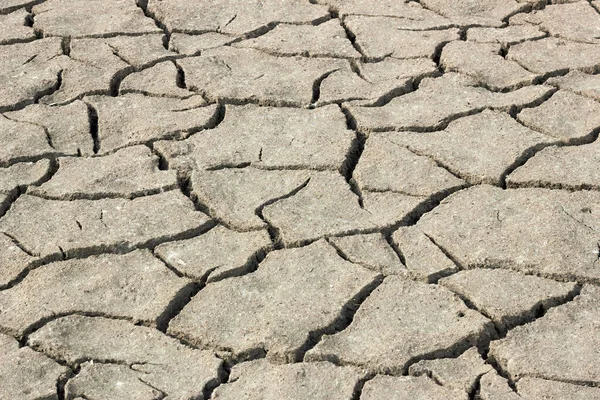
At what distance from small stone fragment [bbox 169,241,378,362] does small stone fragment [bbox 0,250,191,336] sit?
10cm

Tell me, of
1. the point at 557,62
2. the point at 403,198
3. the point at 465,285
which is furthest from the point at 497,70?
the point at 465,285

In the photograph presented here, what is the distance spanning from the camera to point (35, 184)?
3852 millimetres

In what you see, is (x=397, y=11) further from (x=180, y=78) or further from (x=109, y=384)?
(x=109, y=384)

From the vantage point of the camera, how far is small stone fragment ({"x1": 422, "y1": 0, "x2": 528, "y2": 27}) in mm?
5004

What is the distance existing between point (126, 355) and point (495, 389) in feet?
3.18

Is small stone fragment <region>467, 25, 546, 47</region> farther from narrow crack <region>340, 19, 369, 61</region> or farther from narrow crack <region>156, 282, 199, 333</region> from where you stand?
narrow crack <region>156, 282, 199, 333</region>

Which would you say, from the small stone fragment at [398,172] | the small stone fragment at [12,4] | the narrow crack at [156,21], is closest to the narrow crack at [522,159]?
the small stone fragment at [398,172]

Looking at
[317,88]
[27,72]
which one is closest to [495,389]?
[317,88]

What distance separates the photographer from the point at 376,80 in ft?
14.7

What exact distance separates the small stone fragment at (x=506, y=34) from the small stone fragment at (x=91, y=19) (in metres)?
1.37

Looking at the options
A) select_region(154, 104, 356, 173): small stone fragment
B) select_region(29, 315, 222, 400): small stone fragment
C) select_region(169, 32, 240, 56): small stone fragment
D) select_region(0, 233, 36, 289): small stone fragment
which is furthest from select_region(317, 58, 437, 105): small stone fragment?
select_region(29, 315, 222, 400): small stone fragment

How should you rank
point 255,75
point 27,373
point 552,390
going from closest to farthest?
1. point 552,390
2. point 27,373
3. point 255,75

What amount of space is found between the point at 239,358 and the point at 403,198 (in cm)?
93

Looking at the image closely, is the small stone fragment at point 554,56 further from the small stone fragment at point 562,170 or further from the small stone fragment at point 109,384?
the small stone fragment at point 109,384
